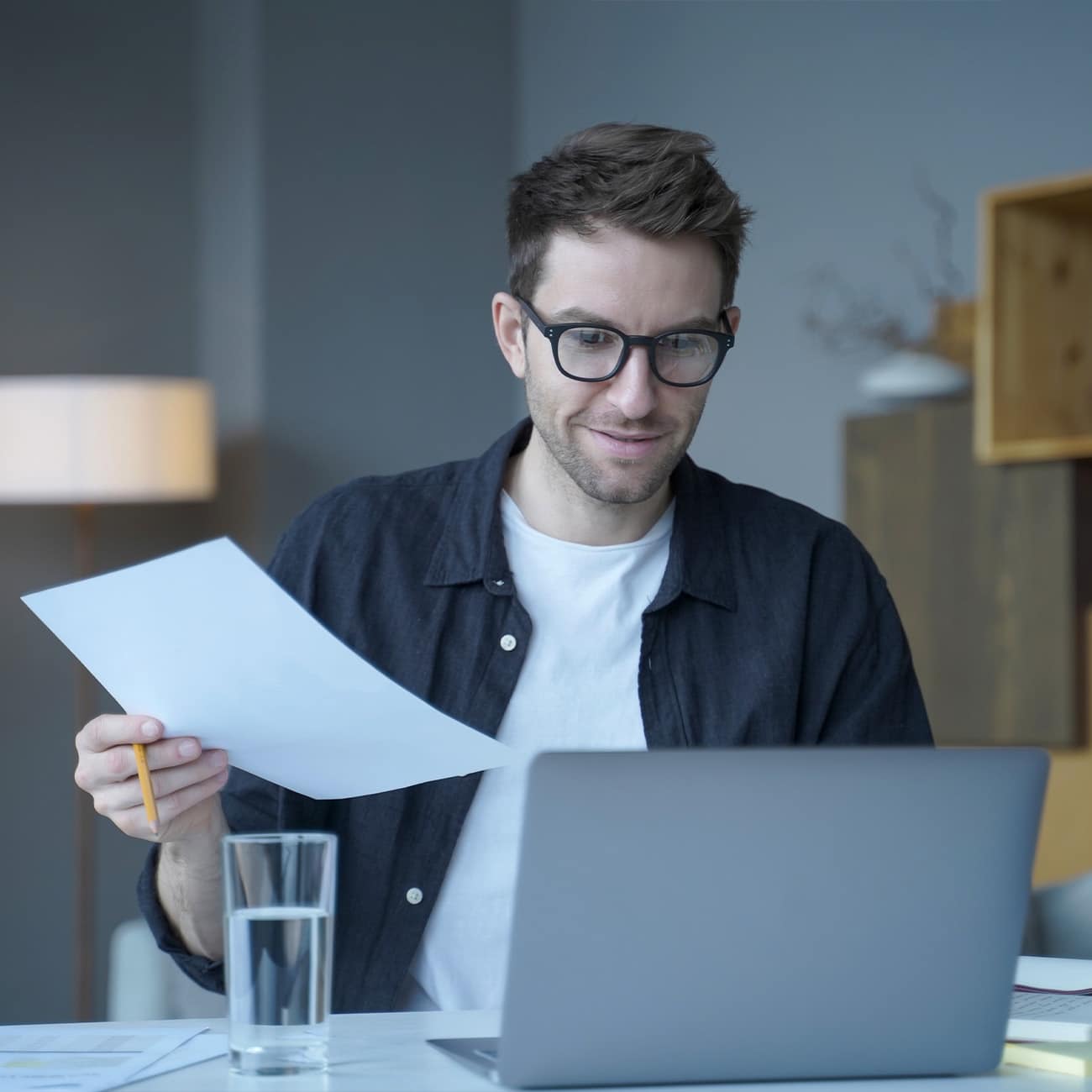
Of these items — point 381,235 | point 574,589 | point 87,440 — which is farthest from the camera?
point 381,235

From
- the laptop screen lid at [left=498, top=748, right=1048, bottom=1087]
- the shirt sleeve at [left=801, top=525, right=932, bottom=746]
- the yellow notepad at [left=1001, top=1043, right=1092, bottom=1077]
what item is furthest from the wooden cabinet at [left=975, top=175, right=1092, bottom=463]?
the laptop screen lid at [left=498, top=748, right=1048, bottom=1087]

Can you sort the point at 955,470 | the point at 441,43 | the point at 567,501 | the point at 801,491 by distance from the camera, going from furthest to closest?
the point at 441,43 < the point at 801,491 < the point at 955,470 < the point at 567,501

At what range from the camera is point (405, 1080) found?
95 centimetres

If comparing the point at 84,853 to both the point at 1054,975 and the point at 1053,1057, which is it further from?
the point at 1053,1057

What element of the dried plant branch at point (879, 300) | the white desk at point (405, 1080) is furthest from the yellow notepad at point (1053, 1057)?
the dried plant branch at point (879, 300)

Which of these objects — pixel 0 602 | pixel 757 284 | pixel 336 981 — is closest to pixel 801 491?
pixel 757 284

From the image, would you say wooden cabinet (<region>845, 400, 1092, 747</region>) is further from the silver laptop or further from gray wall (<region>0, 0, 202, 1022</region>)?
the silver laptop

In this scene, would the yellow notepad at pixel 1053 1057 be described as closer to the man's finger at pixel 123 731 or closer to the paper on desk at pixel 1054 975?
the paper on desk at pixel 1054 975

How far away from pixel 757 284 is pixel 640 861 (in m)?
3.40

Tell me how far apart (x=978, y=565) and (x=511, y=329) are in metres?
1.80

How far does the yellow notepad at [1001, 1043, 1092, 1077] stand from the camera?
0.99 meters

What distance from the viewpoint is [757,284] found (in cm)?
413

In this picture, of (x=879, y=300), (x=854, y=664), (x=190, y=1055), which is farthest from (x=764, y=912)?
(x=879, y=300)

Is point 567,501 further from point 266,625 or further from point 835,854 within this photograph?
point 835,854
